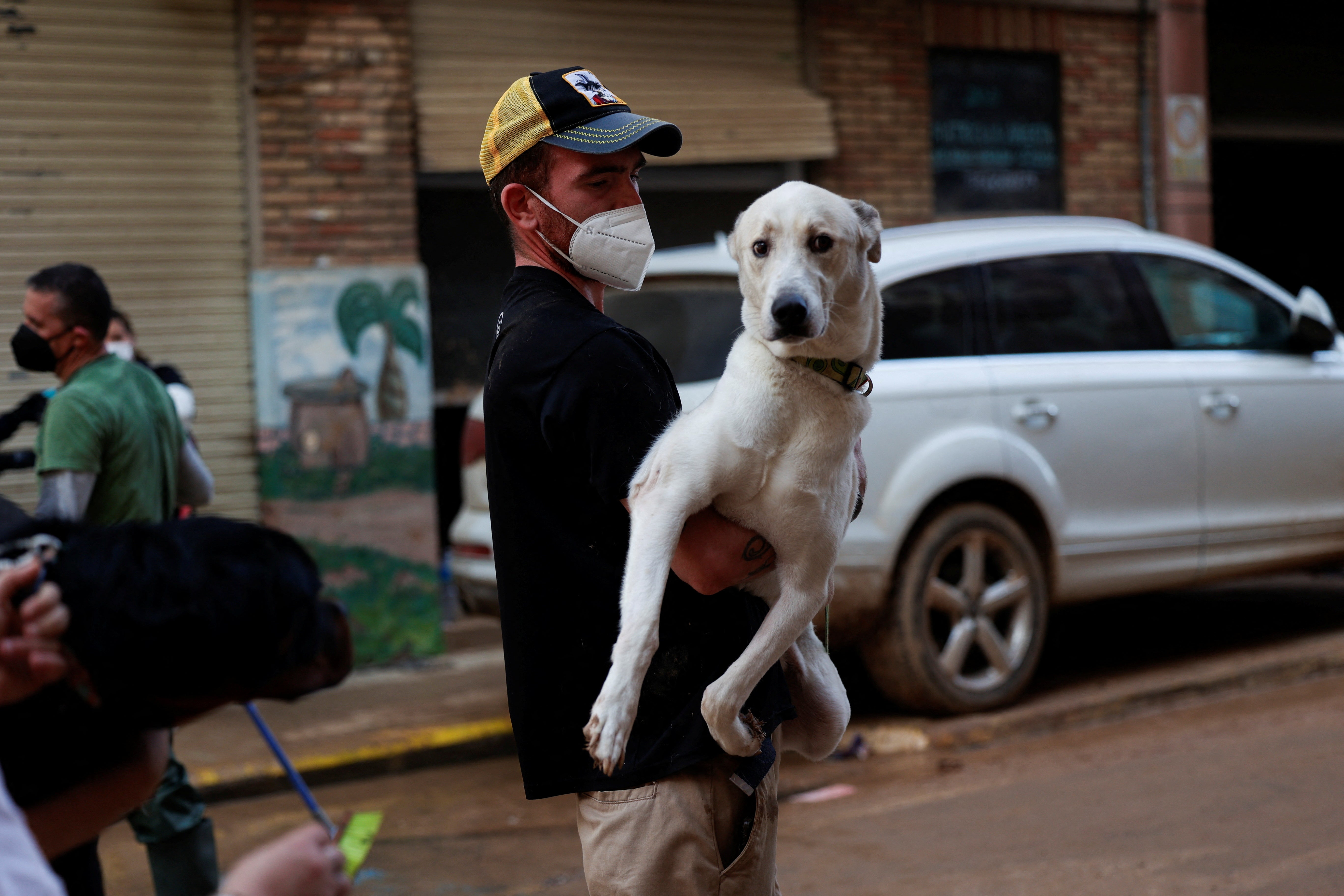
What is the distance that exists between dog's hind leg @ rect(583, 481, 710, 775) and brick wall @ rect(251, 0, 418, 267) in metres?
5.98

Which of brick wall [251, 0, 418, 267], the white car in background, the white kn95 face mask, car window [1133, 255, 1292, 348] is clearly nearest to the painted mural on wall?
brick wall [251, 0, 418, 267]

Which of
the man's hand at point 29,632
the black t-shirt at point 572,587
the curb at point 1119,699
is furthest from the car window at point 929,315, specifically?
the man's hand at point 29,632

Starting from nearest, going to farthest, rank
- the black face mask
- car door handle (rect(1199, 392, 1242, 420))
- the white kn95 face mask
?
the black face mask < the white kn95 face mask < car door handle (rect(1199, 392, 1242, 420))

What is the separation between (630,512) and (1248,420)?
5.27 metres

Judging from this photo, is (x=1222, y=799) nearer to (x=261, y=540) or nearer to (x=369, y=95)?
(x=261, y=540)

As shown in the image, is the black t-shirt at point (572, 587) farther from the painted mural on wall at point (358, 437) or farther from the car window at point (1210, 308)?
→ the painted mural on wall at point (358, 437)

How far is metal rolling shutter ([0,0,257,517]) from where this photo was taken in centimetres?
691

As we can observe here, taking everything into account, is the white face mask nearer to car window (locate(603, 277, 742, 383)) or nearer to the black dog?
the black dog

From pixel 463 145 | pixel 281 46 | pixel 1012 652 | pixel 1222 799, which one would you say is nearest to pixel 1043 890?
pixel 1222 799

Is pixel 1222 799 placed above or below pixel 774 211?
below

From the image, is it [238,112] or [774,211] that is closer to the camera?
[774,211]

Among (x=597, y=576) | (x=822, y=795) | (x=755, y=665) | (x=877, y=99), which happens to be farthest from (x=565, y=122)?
(x=877, y=99)

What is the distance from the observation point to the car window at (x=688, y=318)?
5148mm

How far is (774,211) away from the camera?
2.18 m
